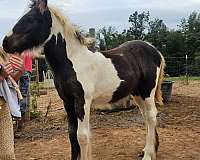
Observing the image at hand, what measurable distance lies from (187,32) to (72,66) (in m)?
28.5

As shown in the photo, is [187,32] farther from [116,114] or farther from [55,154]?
→ [55,154]

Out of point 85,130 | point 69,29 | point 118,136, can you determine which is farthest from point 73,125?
point 118,136

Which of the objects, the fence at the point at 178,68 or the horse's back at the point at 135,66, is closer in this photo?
the horse's back at the point at 135,66

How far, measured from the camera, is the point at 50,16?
4.12 m

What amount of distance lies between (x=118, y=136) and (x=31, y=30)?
103 inches

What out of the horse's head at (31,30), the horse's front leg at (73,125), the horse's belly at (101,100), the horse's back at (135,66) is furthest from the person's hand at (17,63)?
the horse's back at (135,66)

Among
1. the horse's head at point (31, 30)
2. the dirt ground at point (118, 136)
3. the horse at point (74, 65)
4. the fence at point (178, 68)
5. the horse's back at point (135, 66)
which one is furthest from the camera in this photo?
the fence at point (178, 68)

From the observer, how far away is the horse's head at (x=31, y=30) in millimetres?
3871

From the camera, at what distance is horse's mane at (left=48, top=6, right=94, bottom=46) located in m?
4.18

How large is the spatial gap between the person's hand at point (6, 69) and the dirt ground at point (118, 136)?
2049 millimetres

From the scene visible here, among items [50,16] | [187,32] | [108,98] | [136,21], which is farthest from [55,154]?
[136,21]

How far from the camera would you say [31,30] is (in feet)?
13.0

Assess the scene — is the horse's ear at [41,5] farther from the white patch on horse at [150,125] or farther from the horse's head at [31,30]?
the white patch on horse at [150,125]

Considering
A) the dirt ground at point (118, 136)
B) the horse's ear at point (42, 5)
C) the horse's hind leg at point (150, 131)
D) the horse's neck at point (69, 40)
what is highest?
the horse's ear at point (42, 5)
